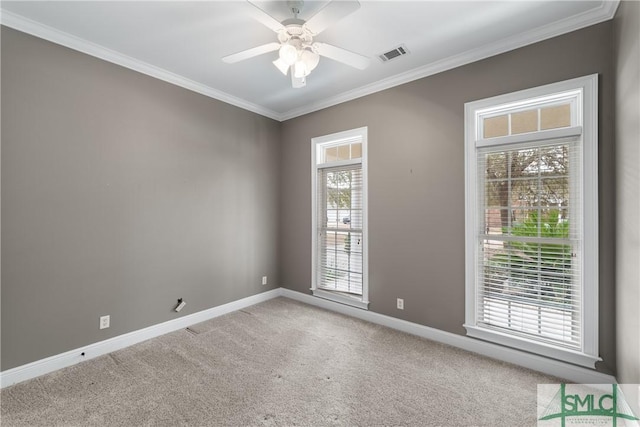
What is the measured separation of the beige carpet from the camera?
1.83m

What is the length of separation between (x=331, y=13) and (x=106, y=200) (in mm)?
2525

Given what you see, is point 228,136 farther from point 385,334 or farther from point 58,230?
point 385,334

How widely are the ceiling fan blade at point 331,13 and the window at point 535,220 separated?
1.66 meters

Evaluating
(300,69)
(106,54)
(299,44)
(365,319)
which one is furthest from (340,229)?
(106,54)

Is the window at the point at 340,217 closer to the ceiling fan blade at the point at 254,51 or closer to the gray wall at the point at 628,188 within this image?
the ceiling fan blade at the point at 254,51

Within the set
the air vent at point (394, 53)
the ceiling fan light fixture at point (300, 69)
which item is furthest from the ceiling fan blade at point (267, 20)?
the air vent at point (394, 53)

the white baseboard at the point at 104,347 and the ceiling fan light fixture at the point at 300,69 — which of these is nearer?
the ceiling fan light fixture at the point at 300,69

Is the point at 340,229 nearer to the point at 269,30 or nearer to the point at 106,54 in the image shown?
the point at 269,30

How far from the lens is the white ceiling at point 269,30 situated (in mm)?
2062

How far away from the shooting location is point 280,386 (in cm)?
214

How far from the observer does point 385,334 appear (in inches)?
119

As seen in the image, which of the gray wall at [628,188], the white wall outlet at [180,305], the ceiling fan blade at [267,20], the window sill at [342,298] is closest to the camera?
the gray wall at [628,188]

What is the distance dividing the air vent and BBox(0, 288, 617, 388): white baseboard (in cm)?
276

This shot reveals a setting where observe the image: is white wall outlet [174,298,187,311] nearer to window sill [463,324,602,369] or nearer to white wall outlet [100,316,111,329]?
white wall outlet [100,316,111,329]
